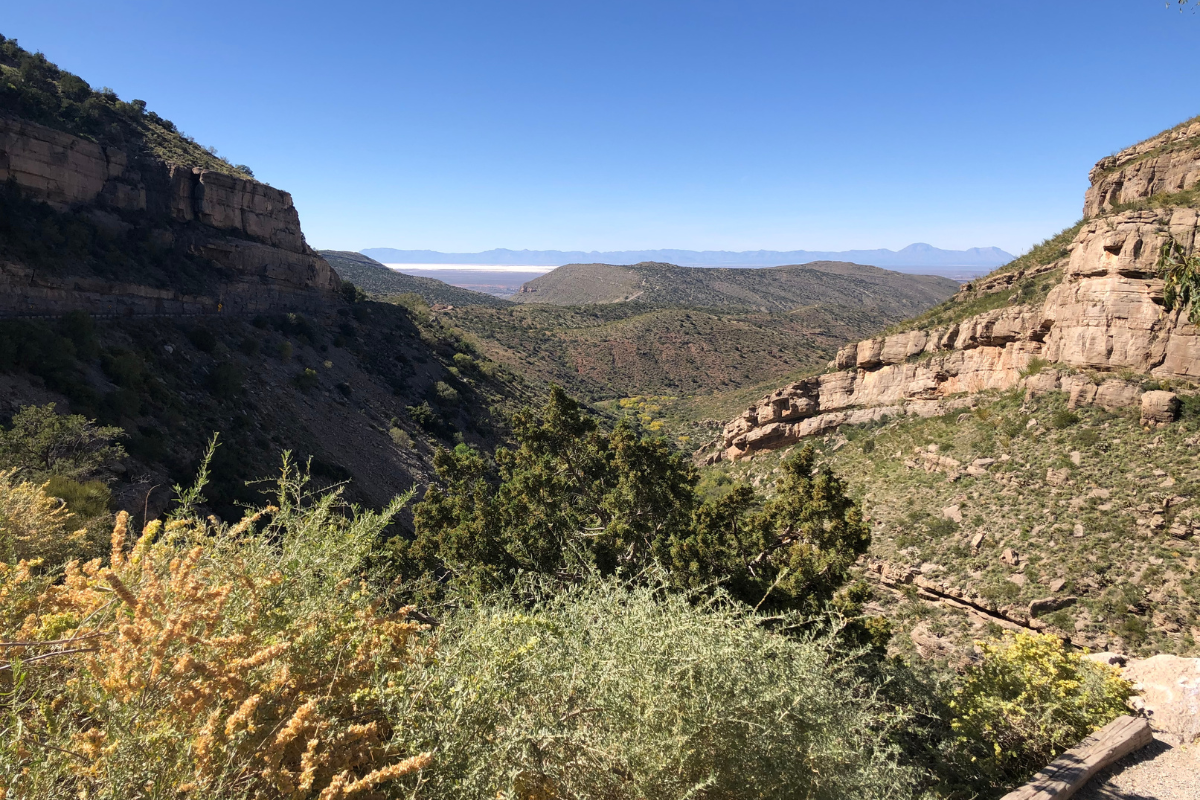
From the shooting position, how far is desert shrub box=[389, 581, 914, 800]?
12.1 feet

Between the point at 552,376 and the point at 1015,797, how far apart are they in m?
56.0

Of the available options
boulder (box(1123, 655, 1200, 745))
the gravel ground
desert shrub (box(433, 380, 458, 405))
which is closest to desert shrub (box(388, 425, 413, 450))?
desert shrub (box(433, 380, 458, 405))

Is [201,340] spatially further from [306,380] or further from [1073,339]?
[1073,339]

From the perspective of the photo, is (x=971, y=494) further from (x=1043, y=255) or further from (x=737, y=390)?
(x=737, y=390)

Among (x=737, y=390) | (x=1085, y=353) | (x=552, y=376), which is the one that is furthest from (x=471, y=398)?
(x=1085, y=353)

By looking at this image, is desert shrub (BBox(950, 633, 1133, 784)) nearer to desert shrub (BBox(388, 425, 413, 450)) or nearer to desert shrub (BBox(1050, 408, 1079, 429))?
desert shrub (BBox(1050, 408, 1079, 429))

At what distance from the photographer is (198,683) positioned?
3232mm

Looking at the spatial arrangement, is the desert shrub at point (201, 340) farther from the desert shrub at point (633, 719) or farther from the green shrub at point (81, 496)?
the desert shrub at point (633, 719)

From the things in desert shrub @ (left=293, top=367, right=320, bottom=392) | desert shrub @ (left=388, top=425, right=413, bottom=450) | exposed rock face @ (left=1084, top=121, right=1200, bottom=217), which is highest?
exposed rock face @ (left=1084, top=121, right=1200, bottom=217)

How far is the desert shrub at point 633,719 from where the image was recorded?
3.70 m

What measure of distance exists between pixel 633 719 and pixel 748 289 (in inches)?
5689

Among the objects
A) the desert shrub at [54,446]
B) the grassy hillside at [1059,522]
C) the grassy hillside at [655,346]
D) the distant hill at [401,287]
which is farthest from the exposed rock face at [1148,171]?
the distant hill at [401,287]

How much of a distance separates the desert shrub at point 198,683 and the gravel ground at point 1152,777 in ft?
24.0

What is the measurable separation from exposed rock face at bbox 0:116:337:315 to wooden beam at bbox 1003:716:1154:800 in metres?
31.5
